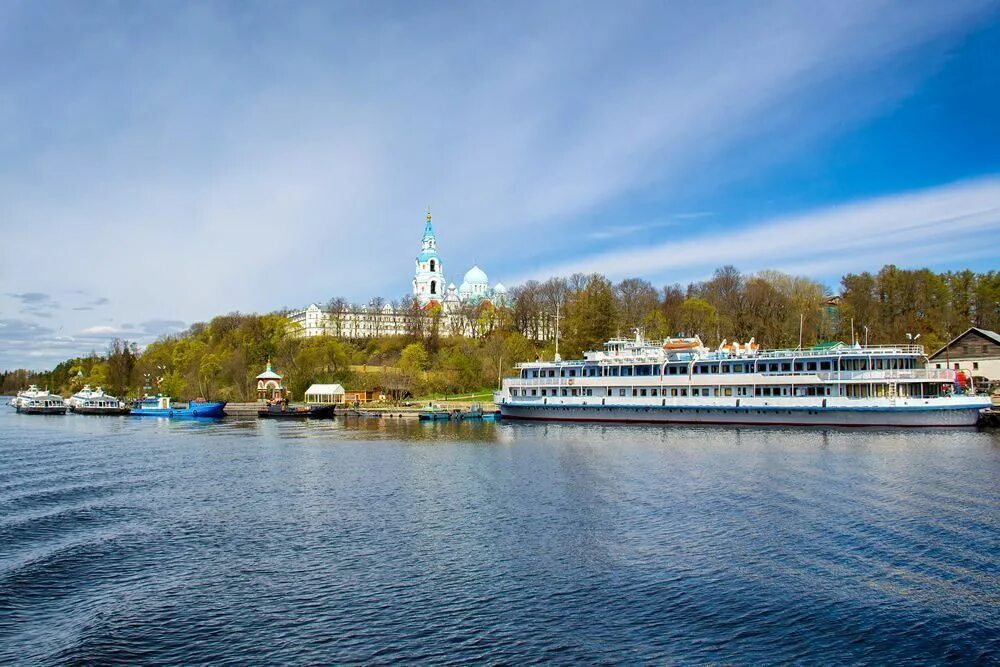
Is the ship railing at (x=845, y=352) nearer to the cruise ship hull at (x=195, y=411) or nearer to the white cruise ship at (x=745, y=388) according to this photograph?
the white cruise ship at (x=745, y=388)

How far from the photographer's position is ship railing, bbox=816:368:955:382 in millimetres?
60281

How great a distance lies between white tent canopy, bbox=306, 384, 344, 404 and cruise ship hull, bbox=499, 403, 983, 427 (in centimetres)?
3749

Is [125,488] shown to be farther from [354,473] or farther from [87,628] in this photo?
[87,628]

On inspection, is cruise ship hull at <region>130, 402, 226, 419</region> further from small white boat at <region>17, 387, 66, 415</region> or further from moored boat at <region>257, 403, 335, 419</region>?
small white boat at <region>17, 387, 66, 415</region>

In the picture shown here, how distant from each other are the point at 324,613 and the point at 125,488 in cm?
2361

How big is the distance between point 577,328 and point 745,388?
34.2 metres

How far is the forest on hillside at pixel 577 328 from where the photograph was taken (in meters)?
96.5

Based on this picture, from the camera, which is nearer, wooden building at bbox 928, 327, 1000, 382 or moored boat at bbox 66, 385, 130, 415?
wooden building at bbox 928, 327, 1000, 382

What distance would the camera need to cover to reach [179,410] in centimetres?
10994

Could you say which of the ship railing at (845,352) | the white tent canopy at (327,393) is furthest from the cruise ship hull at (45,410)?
the ship railing at (845,352)

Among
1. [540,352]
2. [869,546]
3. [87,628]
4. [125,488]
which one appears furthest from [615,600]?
[540,352]

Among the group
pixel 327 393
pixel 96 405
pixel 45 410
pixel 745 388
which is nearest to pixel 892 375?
pixel 745 388

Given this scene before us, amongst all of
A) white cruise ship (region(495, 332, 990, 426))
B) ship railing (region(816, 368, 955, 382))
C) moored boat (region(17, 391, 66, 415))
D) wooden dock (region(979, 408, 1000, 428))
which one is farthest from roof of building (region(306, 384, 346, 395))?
wooden dock (region(979, 408, 1000, 428))

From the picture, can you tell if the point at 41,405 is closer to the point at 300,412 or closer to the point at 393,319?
the point at 300,412
